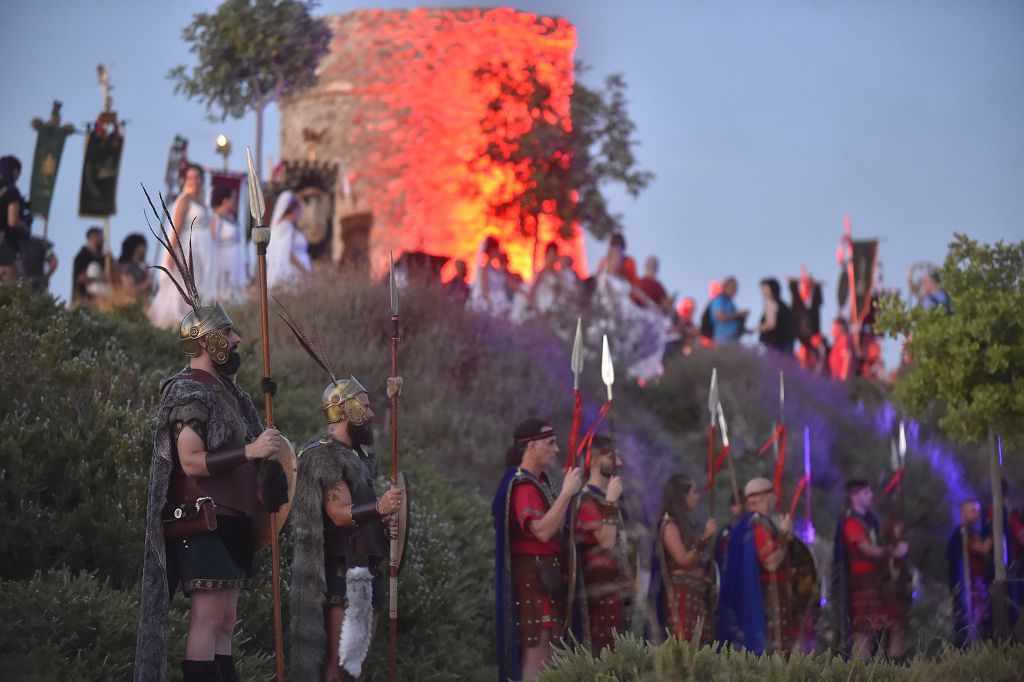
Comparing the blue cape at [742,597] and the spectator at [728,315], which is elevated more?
the spectator at [728,315]

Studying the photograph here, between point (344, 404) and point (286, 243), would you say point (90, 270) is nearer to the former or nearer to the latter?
point (286, 243)

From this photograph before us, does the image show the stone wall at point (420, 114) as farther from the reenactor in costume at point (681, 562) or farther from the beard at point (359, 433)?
the beard at point (359, 433)

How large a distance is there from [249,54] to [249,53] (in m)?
0.03

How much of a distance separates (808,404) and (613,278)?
120 inches

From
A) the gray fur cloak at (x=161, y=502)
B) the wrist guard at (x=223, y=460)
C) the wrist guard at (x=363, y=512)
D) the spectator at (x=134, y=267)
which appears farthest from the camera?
the spectator at (x=134, y=267)

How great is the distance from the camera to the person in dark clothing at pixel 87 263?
17.8 m

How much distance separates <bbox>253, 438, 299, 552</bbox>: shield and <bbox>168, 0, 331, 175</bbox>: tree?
16.3 m

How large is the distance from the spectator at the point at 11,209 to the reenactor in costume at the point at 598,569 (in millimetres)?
7293

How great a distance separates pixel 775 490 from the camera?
13055 millimetres

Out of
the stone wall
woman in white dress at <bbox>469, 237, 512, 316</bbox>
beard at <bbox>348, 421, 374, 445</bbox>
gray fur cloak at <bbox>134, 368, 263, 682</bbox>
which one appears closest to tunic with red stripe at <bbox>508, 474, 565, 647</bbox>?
beard at <bbox>348, 421, 374, 445</bbox>

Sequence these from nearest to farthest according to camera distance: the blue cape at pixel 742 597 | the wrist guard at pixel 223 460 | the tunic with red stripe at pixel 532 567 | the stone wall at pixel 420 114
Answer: the wrist guard at pixel 223 460
the tunic with red stripe at pixel 532 567
the blue cape at pixel 742 597
the stone wall at pixel 420 114

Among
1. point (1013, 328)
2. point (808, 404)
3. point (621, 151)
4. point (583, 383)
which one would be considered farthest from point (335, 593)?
point (621, 151)

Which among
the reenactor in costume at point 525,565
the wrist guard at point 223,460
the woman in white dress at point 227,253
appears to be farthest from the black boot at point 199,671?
the woman in white dress at point 227,253

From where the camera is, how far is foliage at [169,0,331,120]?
2369cm
